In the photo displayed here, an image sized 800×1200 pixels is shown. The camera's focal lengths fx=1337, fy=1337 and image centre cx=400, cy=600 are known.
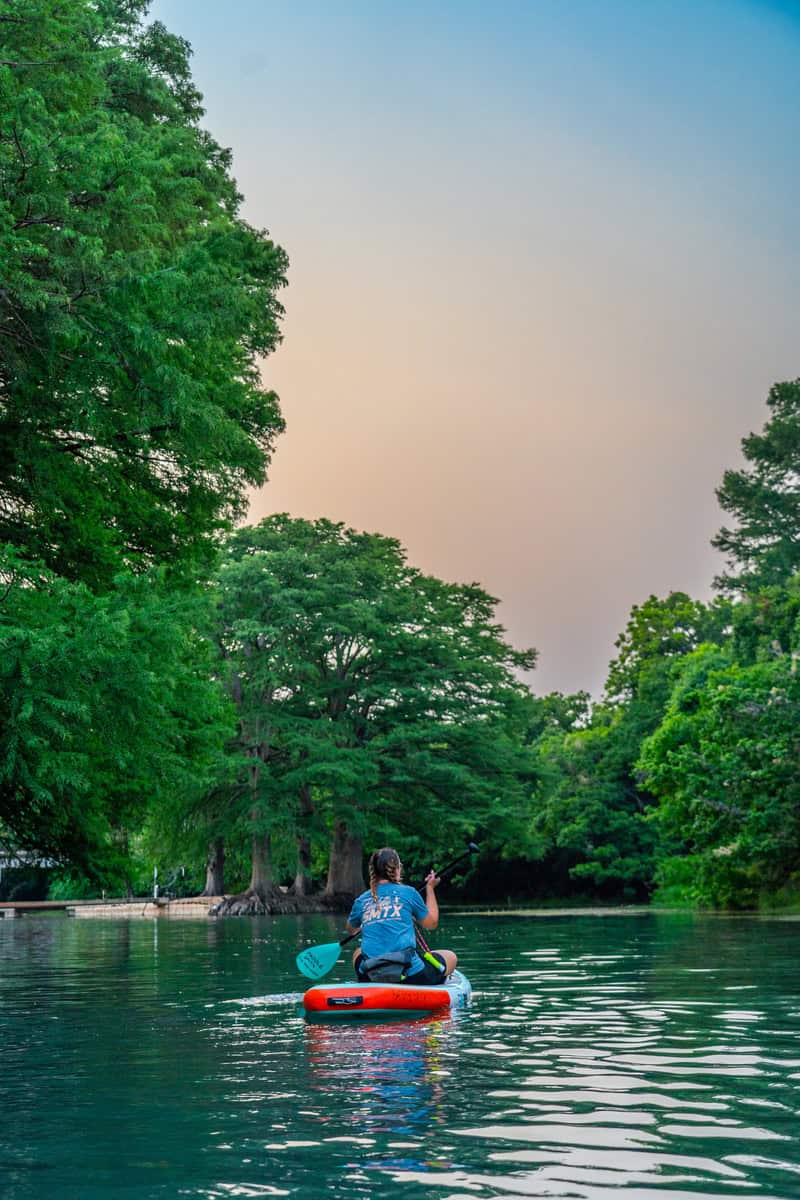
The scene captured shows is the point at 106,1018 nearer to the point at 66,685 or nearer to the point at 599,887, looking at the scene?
the point at 66,685

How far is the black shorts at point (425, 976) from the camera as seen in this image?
12305 millimetres

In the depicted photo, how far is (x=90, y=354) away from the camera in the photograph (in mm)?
16141

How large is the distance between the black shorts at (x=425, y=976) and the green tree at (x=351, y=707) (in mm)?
38709

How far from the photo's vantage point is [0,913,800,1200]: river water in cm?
555

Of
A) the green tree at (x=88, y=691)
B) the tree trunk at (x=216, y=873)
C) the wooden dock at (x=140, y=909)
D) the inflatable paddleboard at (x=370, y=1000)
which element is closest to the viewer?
the inflatable paddleboard at (x=370, y=1000)

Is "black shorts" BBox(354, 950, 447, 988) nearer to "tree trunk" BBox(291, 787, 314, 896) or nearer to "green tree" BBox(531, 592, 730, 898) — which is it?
"tree trunk" BBox(291, 787, 314, 896)

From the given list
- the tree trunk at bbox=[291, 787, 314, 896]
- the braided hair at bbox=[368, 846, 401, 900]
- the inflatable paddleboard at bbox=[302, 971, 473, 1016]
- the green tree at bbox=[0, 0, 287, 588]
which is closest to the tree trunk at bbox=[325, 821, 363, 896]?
the tree trunk at bbox=[291, 787, 314, 896]

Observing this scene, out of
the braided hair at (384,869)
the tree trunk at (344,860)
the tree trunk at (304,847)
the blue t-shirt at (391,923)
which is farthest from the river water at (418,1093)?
the tree trunk at (344,860)

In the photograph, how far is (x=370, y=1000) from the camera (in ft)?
37.5

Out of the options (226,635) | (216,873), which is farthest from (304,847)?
(226,635)

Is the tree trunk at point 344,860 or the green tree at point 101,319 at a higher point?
the green tree at point 101,319

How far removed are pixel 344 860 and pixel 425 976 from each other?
43371 millimetres

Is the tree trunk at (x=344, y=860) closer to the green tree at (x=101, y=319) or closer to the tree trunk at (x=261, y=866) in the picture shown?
the tree trunk at (x=261, y=866)

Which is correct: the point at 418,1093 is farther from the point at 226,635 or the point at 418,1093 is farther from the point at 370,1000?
the point at 226,635
